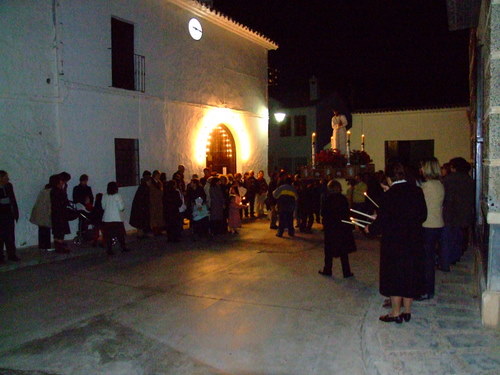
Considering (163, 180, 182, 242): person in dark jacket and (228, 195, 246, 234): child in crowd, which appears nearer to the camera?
(163, 180, 182, 242): person in dark jacket

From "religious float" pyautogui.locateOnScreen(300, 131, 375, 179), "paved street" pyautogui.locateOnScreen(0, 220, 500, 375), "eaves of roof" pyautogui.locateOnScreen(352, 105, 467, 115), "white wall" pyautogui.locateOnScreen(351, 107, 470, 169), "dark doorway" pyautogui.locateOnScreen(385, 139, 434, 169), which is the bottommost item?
"paved street" pyautogui.locateOnScreen(0, 220, 500, 375)

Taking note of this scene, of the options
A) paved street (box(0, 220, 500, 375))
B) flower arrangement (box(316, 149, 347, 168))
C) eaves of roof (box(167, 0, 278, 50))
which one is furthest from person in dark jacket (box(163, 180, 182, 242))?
eaves of roof (box(167, 0, 278, 50))

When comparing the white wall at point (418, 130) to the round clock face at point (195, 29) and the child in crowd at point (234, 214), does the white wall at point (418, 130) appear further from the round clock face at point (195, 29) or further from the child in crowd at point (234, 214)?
the child in crowd at point (234, 214)

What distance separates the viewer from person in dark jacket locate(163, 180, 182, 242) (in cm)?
1141

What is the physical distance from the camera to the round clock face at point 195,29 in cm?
1533

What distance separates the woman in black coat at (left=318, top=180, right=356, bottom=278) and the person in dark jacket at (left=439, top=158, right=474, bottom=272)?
1528 millimetres

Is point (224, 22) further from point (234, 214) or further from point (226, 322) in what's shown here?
point (226, 322)

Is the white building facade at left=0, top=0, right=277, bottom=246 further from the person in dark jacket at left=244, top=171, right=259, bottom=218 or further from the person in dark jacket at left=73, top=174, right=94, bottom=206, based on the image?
the person in dark jacket at left=244, top=171, right=259, bottom=218

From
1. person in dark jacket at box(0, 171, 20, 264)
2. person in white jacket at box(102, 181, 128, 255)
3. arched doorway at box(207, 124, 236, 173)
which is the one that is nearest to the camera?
person in dark jacket at box(0, 171, 20, 264)

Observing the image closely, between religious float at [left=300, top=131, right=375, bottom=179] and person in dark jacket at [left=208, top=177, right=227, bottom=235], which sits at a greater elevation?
religious float at [left=300, top=131, right=375, bottom=179]

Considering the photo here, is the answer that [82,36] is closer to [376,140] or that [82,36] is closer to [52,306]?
[52,306]

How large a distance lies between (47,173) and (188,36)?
22.3 ft

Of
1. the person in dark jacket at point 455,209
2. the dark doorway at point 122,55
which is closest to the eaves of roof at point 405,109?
the dark doorway at point 122,55

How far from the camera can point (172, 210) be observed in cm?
1145
